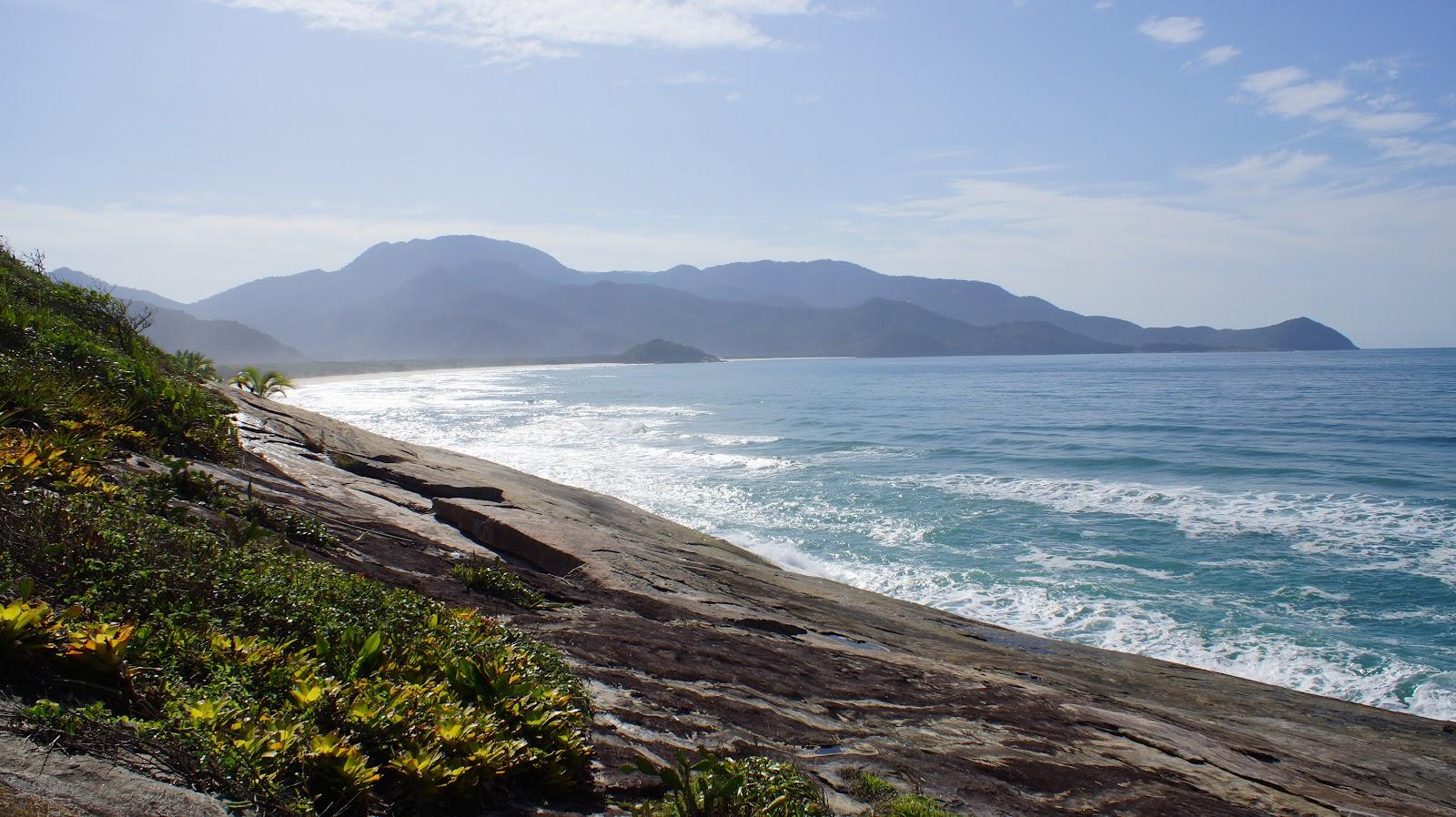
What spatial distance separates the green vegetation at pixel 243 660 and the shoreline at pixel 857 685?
846 mm

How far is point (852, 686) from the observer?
7.50 meters

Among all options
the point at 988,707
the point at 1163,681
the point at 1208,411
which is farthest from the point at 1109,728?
the point at 1208,411

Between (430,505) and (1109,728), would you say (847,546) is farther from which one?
(1109,728)

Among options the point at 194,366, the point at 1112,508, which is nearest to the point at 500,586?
the point at 194,366

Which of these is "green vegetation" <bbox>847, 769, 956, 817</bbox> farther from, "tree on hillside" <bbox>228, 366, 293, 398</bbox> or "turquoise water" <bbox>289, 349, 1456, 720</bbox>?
"tree on hillside" <bbox>228, 366, 293, 398</bbox>

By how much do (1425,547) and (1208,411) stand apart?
108 ft

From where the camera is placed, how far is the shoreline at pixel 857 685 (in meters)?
5.75

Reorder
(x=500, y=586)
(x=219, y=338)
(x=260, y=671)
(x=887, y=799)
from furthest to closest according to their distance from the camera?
(x=219, y=338), (x=500, y=586), (x=887, y=799), (x=260, y=671)

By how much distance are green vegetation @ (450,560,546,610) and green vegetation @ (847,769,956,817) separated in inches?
145

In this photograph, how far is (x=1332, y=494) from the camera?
23.6 meters

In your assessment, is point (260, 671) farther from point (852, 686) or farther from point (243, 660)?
point (852, 686)

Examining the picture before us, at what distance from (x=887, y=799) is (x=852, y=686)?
2.54 metres

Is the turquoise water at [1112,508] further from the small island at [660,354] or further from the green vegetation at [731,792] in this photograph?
the small island at [660,354]

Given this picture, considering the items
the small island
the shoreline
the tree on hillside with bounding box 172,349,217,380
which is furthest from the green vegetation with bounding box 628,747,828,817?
the small island
